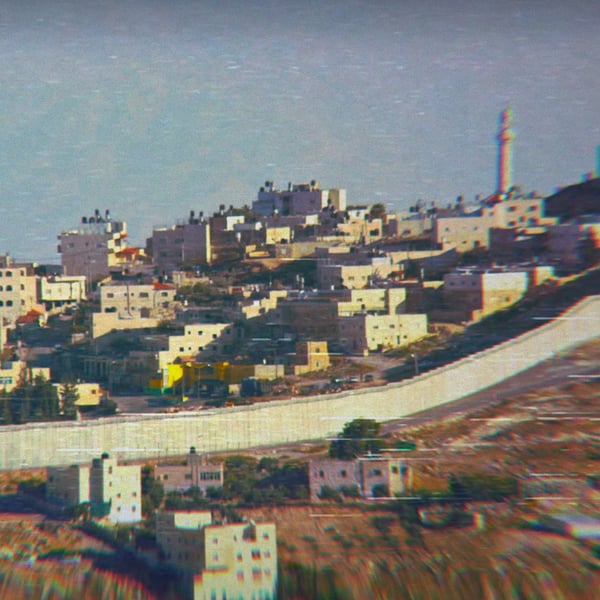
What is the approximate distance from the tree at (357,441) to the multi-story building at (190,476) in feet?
1.60

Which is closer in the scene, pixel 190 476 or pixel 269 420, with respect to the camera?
pixel 190 476

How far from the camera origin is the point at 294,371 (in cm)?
1149

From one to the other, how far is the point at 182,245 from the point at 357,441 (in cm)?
873

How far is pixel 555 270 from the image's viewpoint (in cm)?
1395

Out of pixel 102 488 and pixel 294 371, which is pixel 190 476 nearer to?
pixel 102 488

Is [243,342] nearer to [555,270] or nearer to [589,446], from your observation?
[555,270]

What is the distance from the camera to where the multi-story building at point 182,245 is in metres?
16.6

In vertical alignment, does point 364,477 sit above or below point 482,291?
below

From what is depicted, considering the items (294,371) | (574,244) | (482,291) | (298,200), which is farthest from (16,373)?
(298,200)

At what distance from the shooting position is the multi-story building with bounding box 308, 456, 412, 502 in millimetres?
7250

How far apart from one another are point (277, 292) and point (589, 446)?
6.17 m

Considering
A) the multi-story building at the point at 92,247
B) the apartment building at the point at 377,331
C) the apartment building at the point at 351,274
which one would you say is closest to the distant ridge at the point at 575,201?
the apartment building at the point at 351,274

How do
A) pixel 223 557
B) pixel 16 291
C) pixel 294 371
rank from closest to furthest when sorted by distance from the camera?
pixel 223 557, pixel 294 371, pixel 16 291

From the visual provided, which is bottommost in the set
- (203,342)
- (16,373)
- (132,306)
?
(16,373)
